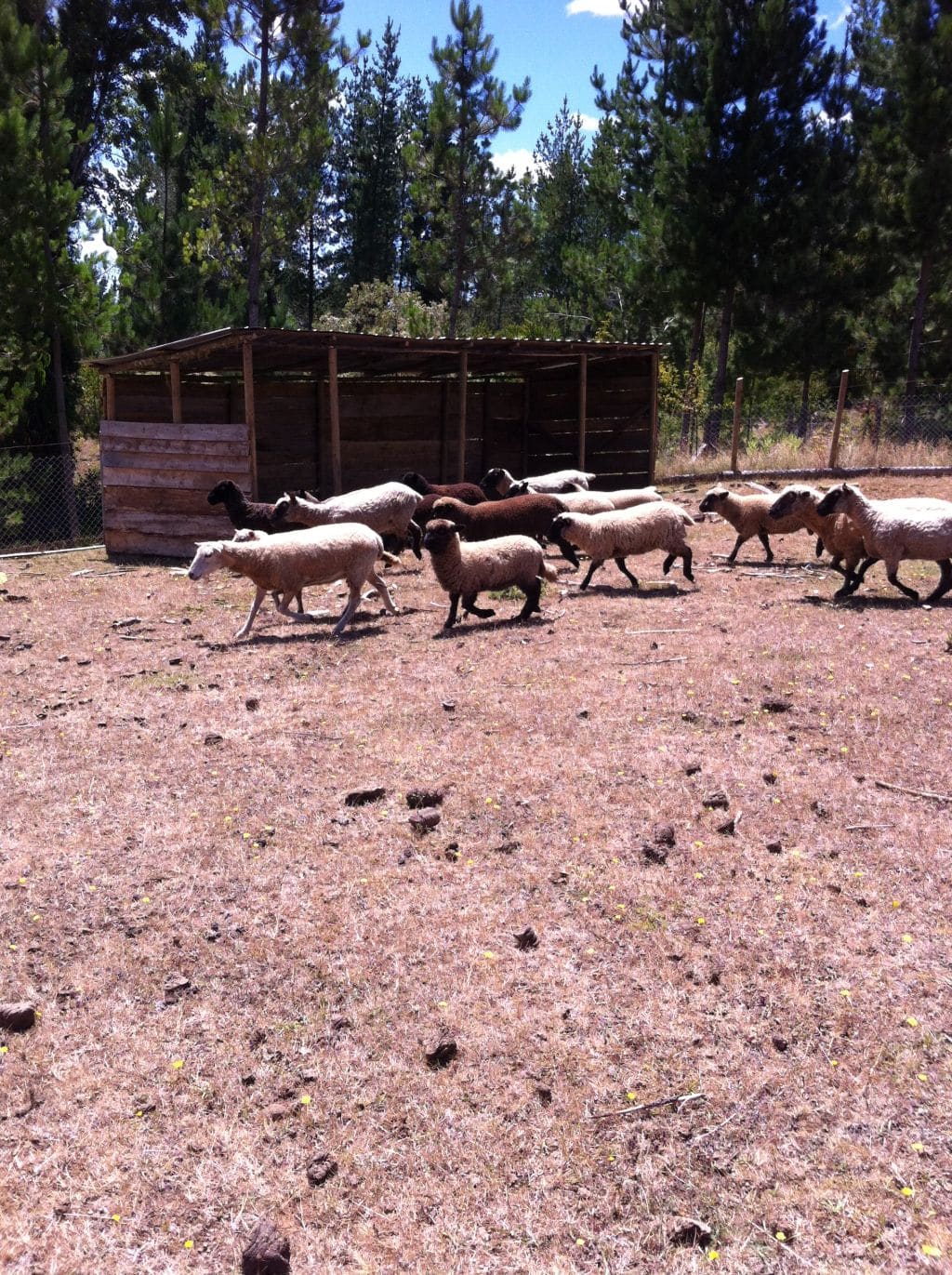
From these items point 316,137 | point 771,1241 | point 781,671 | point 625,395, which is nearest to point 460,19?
point 316,137

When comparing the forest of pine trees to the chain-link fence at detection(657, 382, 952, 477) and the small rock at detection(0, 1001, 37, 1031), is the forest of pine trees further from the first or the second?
the small rock at detection(0, 1001, 37, 1031)

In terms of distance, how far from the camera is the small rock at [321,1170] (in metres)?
3.26

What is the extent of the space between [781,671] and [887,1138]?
4659 mm

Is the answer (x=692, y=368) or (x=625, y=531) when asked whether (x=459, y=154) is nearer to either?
(x=692, y=368)

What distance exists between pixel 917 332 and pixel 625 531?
17.1m

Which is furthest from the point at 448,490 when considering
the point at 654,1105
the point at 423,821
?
the point at 654,1105

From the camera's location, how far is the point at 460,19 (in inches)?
974

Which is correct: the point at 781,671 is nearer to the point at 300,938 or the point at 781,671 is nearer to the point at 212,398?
the point at 300,938

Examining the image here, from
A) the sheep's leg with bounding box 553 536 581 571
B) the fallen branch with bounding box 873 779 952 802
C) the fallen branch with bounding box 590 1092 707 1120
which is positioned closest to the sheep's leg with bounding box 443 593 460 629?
the sheep's leg with bounding box 553 536 581 571

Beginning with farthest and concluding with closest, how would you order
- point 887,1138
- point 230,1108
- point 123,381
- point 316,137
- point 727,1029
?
1. point 316,137
2. point 123,381
3. point 727,1029
4. point 230,1108
5. point 887,1138

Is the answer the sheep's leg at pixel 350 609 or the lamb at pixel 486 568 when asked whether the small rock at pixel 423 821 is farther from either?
the sheep's leg at pixel 350 609

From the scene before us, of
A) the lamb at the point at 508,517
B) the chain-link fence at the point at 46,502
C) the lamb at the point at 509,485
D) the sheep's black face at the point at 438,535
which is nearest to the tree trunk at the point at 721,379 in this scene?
the lamb at the point at 509,485

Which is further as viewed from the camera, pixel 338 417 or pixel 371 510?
pixel 338 417

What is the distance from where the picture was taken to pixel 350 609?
9922 millimetres
